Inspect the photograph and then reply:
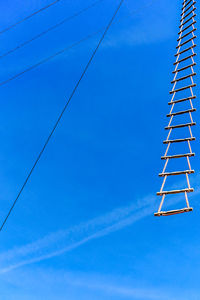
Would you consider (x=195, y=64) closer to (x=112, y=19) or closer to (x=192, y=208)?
(x=112, y=19)

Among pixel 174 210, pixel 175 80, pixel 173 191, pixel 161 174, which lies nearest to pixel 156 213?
pixel 174 210

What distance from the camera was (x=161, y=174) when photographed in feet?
20.1

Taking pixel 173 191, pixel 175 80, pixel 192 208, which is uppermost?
pixel 175 80

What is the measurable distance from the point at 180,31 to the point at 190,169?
5410mm

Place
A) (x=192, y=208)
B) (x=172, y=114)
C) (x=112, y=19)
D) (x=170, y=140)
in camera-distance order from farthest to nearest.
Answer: (x=112, y=19) → (x=172, y=114) → (x=170, y=140) → (x=192, y=208)

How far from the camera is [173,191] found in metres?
5.59

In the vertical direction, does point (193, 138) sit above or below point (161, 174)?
above

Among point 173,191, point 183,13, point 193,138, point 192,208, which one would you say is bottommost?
point 192,208

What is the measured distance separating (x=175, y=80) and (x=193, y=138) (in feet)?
7.51

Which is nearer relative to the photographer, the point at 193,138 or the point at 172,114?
the point at 193,138

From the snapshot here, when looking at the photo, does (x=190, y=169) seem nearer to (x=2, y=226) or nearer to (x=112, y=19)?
(x=2, y=226)

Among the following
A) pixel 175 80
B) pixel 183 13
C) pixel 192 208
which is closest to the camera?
pixel 192 208

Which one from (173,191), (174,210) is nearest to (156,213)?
(174,210)

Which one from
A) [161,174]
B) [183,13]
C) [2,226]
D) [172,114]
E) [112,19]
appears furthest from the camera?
[183,13]
